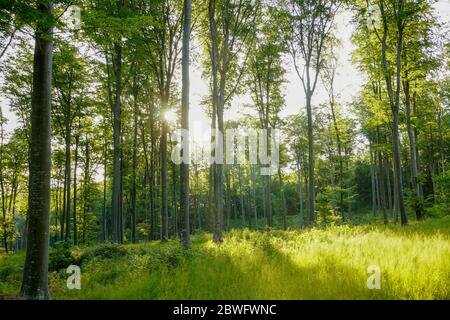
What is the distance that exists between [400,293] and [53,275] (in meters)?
9.44

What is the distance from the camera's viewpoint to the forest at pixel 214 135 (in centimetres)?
583

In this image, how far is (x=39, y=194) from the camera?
20.5ft

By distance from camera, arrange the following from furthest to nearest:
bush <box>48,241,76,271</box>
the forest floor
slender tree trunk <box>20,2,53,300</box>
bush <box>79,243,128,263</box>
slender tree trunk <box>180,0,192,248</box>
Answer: bush <box>79,243,128,263</box> → bush <box>48,241,76,271</box> → slender tree trunk <box>180,0,192,248</box> → slender tree trunk <box>20,2,53,300</box> → the forest floor

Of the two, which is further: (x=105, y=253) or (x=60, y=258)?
(x=105, y=253)

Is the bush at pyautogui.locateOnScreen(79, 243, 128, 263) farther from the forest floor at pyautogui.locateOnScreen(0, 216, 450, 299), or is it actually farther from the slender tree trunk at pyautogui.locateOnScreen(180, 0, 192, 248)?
the slender tree trunk at pyautogui.locateOnScreen(180, 0, 192, 248)

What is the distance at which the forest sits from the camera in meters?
5.83

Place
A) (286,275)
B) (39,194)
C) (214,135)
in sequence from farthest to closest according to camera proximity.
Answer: (214,135), (39,194), (286,275)

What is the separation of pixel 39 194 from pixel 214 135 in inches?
508

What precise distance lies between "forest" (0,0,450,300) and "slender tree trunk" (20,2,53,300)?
3 cm

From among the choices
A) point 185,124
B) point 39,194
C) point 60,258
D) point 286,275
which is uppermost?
point 185,124

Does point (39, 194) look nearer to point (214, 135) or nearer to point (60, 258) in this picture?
point (60, 258)

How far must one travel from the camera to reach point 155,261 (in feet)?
25.5

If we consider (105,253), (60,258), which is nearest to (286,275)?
(105,253)

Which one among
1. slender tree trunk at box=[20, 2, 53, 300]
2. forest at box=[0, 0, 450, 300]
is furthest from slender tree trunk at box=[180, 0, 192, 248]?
slender tree trunk at box=[20, 2, 53, 300]
